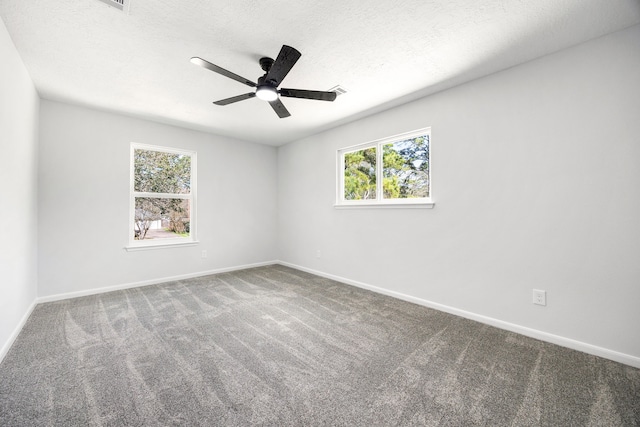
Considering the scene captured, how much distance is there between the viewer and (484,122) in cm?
260

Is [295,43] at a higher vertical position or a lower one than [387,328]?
higher

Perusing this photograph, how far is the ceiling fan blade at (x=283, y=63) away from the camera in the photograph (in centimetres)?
176

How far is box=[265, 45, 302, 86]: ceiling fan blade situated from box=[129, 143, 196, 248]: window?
114 inches

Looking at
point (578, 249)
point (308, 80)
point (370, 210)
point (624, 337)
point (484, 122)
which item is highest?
point (308, 80)

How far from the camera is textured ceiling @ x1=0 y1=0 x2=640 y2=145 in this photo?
1753 mm

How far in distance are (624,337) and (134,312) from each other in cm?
438

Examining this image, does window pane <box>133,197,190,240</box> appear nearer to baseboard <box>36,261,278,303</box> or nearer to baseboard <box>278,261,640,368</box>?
baseboard <box>36,261,278,303</box>

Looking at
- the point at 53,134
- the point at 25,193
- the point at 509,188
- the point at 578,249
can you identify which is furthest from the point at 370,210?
the point at 53,134

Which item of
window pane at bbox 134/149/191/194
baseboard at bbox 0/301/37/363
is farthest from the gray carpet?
window pane at bbox 134/149/191/194

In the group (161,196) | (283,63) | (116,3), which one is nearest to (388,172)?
(283,63)

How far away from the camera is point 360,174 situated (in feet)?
13.0

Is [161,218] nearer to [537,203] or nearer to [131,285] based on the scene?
[131,285]

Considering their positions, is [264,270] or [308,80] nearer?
[308,80]

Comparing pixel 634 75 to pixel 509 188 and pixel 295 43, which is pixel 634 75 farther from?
pixel 295 43
